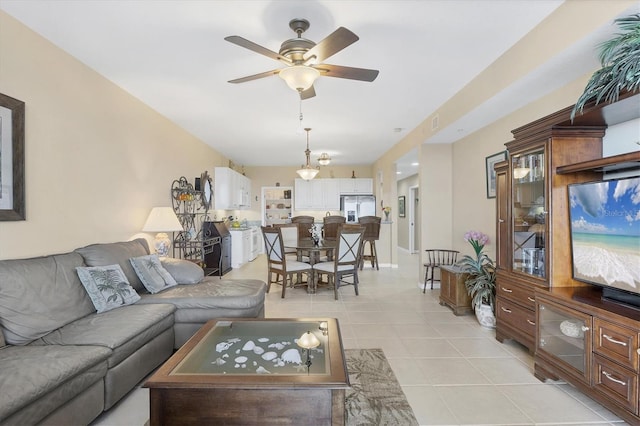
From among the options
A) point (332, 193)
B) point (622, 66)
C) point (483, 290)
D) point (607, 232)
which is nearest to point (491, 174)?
point (483, 290)

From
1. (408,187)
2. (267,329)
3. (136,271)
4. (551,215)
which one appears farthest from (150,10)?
(408,187)

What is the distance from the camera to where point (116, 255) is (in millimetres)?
2824

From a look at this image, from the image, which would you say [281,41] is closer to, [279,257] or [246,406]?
[246,406]

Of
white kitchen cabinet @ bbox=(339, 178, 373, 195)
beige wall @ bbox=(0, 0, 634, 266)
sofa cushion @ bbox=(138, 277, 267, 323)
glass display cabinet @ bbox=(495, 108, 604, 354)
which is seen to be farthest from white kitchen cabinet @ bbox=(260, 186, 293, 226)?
glass display cabinet @ bbox=(495, 108, 604, 354)

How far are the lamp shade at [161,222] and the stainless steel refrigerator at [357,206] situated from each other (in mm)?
5451

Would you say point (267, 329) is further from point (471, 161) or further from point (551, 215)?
point (471, 161)

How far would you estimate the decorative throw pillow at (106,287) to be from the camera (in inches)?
93.1

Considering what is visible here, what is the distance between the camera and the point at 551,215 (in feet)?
7.75

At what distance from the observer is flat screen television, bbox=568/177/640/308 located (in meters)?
1.82

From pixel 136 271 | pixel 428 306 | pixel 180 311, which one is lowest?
pixel 428 306

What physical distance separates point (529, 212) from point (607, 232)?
758 millimetres

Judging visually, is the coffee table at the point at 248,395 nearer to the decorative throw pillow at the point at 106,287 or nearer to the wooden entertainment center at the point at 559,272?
the decorative throw pillow at the point at 106,287

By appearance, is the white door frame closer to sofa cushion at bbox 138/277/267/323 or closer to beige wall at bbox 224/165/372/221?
beige wall at bbox 224/165/372/221

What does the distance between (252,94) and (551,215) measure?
3.13m
